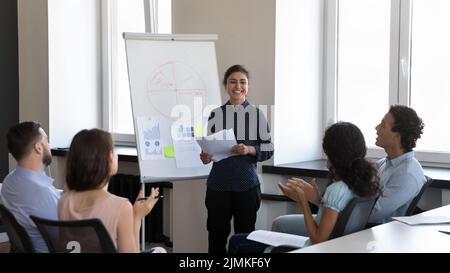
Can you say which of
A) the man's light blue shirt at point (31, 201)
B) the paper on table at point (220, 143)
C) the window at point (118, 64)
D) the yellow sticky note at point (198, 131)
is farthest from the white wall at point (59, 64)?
the man's light blue shirt at point (31, 201)

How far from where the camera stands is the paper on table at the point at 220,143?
11.8ft

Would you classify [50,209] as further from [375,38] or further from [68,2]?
[68,2]

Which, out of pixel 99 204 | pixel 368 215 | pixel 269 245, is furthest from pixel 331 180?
pixel 99 204

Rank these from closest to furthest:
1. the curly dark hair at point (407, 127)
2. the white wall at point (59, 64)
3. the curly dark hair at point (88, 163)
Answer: the curly dark hair at point (88, 163) → the curly dark hair at point (407, 127) → the white wall at point (59, 64)

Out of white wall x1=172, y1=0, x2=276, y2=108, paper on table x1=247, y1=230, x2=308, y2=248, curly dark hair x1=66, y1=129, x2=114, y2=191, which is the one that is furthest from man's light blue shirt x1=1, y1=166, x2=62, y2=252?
white wall x1=172, y1=0, x2=276, y2=108

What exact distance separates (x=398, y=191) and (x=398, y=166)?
16cm

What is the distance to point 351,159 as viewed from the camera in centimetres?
261

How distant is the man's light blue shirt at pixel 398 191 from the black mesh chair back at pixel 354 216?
0.76 ft

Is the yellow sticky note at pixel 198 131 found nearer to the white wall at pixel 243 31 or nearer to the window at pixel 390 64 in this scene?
the white wall at pixel 243 31

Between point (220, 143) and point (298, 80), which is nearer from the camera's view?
point (220, 143)

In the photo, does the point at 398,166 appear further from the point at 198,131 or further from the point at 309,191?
the point at 198,131

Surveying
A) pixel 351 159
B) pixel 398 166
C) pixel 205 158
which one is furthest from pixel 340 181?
pixel 205 158

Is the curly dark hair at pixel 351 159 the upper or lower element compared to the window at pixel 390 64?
lower

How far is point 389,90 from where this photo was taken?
420cm
